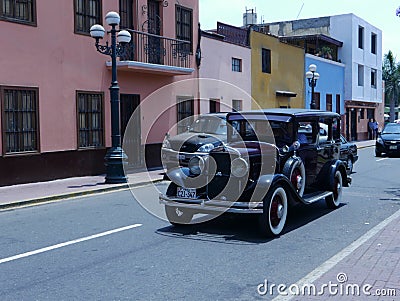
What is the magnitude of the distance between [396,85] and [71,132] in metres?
50.3

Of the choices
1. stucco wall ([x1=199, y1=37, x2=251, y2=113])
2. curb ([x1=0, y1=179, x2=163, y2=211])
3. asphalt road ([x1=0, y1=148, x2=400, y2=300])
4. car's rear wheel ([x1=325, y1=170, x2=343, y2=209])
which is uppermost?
stucco wall ([x1=199, y1=37, x2=251, y2=113])

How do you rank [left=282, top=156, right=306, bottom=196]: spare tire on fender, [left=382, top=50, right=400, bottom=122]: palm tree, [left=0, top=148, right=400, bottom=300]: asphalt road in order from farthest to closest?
[left=382, top=50, right=400, bottom=122]: palm tree → [left=282, top=156, right=306, bottom=196]: spare tire on fender → [left=0, top=148, right=400, bottom=300]: asphalt road

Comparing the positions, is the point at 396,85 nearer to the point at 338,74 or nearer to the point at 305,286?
the point at 338,74

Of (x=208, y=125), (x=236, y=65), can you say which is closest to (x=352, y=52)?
(x=236, y=65)

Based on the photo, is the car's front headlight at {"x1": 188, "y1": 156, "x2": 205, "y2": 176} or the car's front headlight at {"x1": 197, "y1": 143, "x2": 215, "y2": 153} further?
the car's front headlight at {"x1": 197, "y1": 143, "x2": 215, "y2": 153}

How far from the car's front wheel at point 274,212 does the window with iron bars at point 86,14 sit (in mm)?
9819

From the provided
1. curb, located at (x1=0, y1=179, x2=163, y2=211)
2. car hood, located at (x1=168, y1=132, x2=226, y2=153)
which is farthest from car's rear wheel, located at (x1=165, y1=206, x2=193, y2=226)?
car hood, located at (x1=168, y1=132, x2=226, y2=153)

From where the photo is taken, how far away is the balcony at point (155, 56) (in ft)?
54.7

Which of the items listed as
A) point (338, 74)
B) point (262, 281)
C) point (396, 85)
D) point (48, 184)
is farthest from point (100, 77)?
point (396, 85)

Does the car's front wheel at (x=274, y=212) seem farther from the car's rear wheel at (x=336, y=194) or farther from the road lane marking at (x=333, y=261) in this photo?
the car's rear wheel at (x=336, y=194)

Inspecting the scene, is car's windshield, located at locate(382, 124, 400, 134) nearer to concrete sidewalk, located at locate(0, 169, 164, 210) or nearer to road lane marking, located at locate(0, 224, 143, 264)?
concrete sidewalk, located at locate(0, 169, 164, 210)

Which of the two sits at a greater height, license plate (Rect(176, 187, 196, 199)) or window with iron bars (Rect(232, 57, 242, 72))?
window with iron bars (Rect(232, 57, 242, 72))

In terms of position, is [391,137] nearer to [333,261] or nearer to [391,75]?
[333,261]

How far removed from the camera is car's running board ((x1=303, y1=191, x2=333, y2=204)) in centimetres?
870
